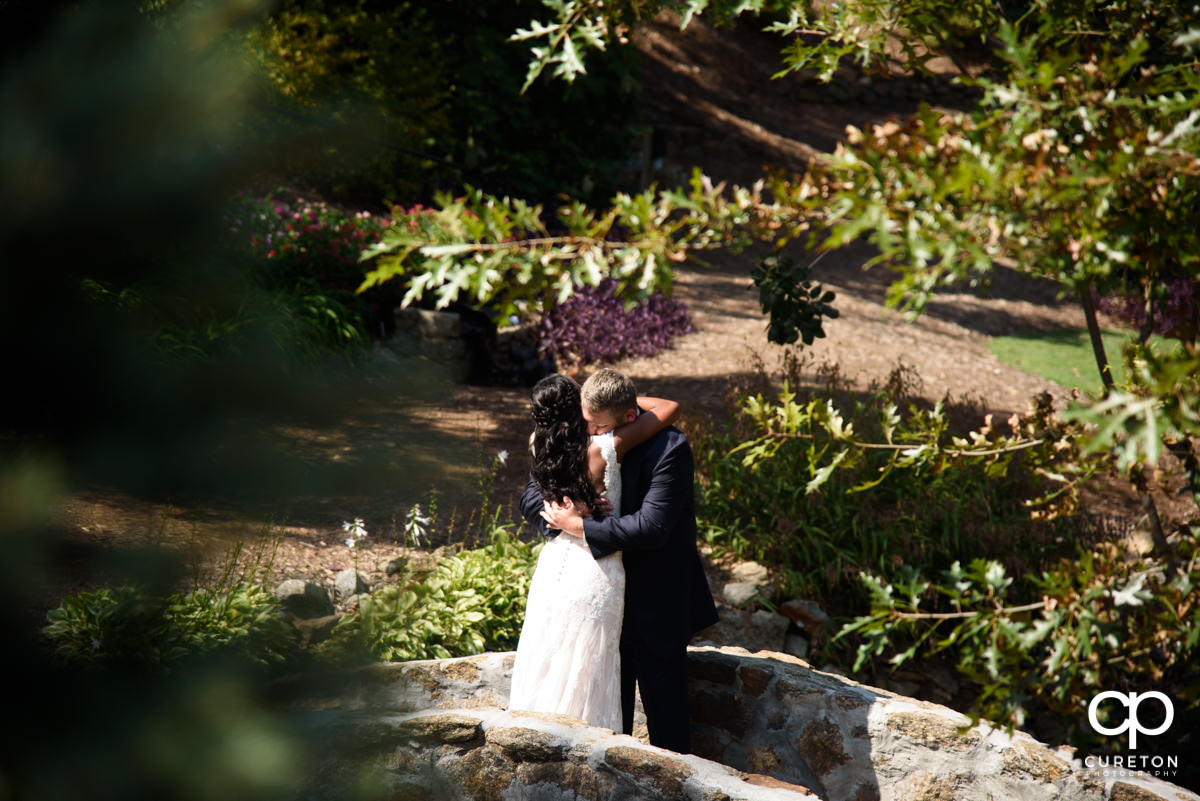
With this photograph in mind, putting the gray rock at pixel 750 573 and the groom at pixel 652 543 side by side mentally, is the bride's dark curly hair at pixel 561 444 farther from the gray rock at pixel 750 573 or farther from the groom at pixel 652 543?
the gray rock at pixel 750 573

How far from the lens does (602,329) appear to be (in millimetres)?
9148

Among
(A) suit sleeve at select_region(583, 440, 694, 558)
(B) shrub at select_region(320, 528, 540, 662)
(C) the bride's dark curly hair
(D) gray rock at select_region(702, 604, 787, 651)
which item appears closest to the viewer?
(A) suit sleeve at select_region(583, 440, 694, 558)

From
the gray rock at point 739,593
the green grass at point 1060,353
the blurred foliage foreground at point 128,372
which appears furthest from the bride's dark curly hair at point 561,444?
the green grass at point 1060,353

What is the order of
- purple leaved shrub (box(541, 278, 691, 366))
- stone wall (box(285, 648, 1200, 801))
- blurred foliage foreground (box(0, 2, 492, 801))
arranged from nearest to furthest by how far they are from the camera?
blurred foliage foreground (box(0, 2, 492, 801)) → stone wall (box(285, 648, 1200, 801)) → purple leaved shrub (box(541, 278, 691, 366))

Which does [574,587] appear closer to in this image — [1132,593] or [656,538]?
[656,538]

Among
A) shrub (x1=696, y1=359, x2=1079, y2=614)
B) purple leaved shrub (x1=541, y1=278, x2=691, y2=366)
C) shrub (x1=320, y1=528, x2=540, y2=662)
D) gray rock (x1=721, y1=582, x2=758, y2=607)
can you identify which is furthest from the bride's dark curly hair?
purple leaved shrub (x1=541, y1=278, x2=691, y2=366)

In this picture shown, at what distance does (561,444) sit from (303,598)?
1.77m

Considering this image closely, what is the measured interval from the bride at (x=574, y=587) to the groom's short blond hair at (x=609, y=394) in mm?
76

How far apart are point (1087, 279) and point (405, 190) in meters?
10.1

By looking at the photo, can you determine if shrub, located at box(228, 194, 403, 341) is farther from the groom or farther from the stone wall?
the stone wall

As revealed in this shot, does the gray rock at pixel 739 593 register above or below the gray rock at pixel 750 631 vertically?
above

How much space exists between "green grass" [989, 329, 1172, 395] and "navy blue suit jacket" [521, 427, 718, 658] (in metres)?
7.37

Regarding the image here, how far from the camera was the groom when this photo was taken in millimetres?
3141

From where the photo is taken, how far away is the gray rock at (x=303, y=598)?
418 cm
